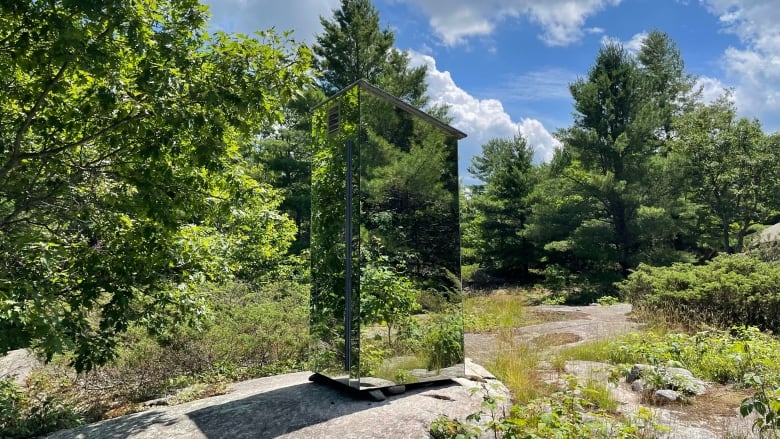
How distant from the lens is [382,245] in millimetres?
4117

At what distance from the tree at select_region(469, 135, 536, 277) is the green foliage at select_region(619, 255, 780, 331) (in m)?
11.6

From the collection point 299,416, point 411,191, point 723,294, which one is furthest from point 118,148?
point 723,294

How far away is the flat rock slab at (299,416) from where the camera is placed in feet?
11.2

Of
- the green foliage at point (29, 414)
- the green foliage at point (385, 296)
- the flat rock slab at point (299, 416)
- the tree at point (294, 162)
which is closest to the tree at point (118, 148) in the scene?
the flat rock slab at point (299, 416)

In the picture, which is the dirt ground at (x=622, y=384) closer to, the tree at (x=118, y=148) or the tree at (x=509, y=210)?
the tree at (x=118, y=148)

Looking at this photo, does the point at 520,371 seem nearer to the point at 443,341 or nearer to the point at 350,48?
the point at 443,341

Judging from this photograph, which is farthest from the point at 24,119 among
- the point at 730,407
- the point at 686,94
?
the point at 686,94

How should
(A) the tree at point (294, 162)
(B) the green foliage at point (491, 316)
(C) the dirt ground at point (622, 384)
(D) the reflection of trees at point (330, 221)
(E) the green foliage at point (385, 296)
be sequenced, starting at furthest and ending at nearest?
(A) the tree at point (294, 162)
(B) the green foliage at point (491, 316)
(D) the reflection of trees at point (330, 221)
(E) the green foliage at point (385, 296)
(C) the dirt ground at point (622, 384)

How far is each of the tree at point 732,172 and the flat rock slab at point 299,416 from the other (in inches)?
688

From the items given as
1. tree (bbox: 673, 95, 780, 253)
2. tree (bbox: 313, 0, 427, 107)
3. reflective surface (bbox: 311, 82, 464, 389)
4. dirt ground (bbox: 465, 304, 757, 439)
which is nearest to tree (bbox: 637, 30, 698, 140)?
tree (bbox: 673, 95, 780, 253)

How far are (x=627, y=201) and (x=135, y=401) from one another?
1605 centimetres

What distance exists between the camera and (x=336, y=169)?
4.25 m

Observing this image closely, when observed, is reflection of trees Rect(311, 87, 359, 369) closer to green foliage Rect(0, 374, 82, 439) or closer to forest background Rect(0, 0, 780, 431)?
forest background Rect(0, 0, 780, 431)

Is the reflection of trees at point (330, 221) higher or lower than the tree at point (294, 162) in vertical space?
lower
